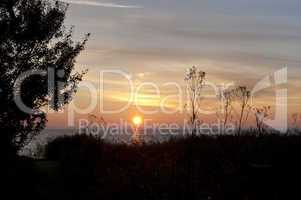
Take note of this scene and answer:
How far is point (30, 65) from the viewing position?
856 inches

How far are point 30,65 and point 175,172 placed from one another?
8.34 metres

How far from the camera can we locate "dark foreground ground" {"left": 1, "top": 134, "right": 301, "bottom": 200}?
51.1 ft

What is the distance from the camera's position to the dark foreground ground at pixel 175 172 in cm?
1557

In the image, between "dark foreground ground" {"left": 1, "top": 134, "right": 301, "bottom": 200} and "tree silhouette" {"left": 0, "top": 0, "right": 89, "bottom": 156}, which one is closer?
"dark foreground ground" {"left": 1, "top": 134, "right": 301, "bottom": 200}

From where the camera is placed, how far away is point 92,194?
57.0 ft

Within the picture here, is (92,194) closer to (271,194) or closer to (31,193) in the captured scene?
(31,193)

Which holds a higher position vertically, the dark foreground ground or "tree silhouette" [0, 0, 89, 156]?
"tree silhouette" [0, 0, 89, 156]

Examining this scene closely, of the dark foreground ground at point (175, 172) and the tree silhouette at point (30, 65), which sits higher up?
the tree silhouette at point (30, 65)

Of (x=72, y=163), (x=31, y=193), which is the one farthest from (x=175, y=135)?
(x=31, y=193)

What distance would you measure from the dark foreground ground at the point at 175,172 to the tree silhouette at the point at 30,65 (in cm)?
189

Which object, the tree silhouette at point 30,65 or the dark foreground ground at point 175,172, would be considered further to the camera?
the tree silhouette at point 30,65

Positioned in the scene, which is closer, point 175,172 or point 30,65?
point 175,172

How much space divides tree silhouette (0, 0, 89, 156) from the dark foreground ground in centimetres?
189

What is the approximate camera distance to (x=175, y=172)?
55.1 ft
